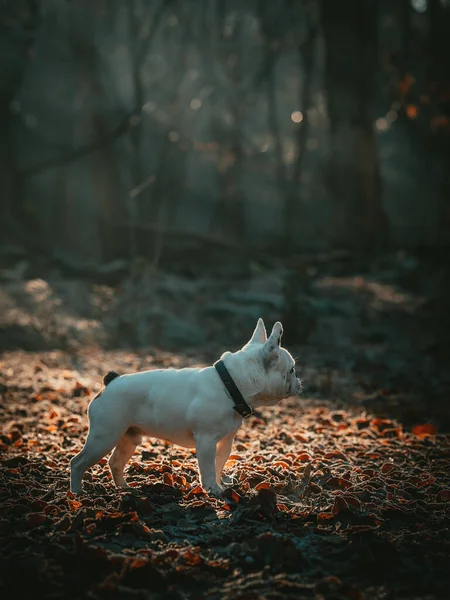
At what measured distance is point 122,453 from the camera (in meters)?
6.88

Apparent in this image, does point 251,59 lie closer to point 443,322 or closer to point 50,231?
point 50,231

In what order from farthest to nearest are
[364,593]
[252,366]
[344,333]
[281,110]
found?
[281,110] < [344,333] < [252,366] < [364,593]

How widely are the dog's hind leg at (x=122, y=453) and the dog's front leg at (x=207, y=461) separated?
0.63 meters

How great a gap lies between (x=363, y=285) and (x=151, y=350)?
7132 mm

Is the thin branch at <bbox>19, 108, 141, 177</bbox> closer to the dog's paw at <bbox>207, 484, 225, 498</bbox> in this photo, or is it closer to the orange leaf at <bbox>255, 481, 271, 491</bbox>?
the orange leaf at <bbox>255, 481, 271, 491</bbox>

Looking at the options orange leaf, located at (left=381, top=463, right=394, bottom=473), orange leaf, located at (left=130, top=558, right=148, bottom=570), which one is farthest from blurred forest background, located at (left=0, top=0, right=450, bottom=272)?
orange leaf, located at (left=130, top=558, right=148, bottom=570)

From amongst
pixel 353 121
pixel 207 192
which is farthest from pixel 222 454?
pixel 207 192

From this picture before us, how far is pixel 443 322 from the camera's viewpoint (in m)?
17.0

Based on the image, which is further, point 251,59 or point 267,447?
point 251,59

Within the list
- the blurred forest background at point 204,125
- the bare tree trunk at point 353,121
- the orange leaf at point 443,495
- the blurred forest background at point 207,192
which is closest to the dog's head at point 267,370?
the orange leaf at point 443,495

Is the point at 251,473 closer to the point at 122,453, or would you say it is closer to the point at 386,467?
the point at 122,453

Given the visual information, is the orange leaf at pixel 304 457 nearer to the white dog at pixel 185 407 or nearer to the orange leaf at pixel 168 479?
the white dog at pixel 185 407

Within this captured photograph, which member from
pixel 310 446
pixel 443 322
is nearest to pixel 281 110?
pixel 443 322

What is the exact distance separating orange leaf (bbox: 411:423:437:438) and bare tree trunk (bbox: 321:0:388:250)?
52.3ft
